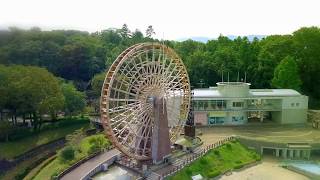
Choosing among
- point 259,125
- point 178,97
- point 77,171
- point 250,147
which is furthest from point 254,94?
point 77,171

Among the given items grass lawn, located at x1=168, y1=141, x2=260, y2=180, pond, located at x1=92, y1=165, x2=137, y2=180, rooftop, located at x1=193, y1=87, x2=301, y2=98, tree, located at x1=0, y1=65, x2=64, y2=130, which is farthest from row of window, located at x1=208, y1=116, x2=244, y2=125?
tree, located at x1=0, y1=65, x2=64, y2=130

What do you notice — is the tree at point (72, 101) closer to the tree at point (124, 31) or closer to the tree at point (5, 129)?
the tree at point (5, 129)

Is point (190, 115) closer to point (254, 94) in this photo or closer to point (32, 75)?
point (254, 94)

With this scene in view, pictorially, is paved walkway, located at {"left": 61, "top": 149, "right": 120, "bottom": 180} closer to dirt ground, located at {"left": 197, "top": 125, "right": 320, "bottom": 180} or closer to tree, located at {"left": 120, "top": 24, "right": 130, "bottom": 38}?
dirt ground, located at {"left": 197, "top": 125, "right": 320, "bottom": 180}

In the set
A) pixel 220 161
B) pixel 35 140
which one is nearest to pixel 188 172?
pixel 220 161

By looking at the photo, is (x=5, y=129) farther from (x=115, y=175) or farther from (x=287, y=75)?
(x=287, y=75)
